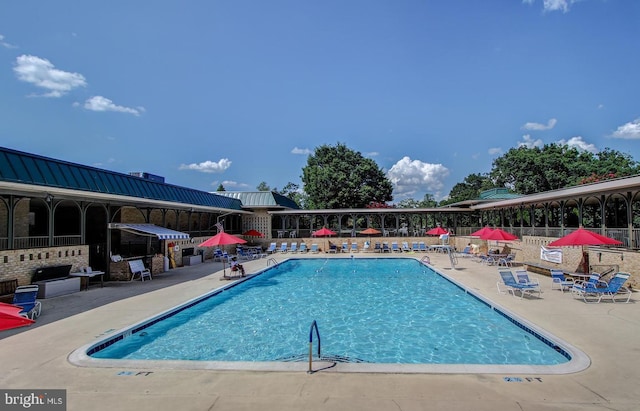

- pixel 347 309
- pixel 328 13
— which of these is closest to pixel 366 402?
pixel 347 309

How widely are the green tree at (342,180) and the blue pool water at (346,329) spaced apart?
24601 millimetres

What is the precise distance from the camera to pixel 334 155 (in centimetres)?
4375

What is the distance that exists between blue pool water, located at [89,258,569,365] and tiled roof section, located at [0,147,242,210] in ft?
20.4

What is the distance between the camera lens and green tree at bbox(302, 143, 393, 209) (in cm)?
3825

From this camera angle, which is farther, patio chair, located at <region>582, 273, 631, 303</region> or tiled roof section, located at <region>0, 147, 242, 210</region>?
tiled roof section, located at <region>0, 147, 242, 210</region>

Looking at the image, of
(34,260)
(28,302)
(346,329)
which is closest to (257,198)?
(34,260)

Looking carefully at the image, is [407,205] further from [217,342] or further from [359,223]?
[217,342]

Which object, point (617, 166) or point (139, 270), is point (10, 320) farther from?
point (617, 166)

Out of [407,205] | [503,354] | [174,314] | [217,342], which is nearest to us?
[503,354]

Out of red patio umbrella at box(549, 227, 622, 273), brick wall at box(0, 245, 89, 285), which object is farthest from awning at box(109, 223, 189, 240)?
red patio umbrella at box(549, 227, 622, 273)

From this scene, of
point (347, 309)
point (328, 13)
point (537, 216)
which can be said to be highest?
point (328, 13)

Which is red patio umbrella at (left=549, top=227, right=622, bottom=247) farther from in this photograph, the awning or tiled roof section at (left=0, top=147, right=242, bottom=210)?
tiled roof section at (left=0, top=147, right=242, bottom=210)

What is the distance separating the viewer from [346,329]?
8.66 metres

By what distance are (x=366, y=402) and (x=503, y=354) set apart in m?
3.95
